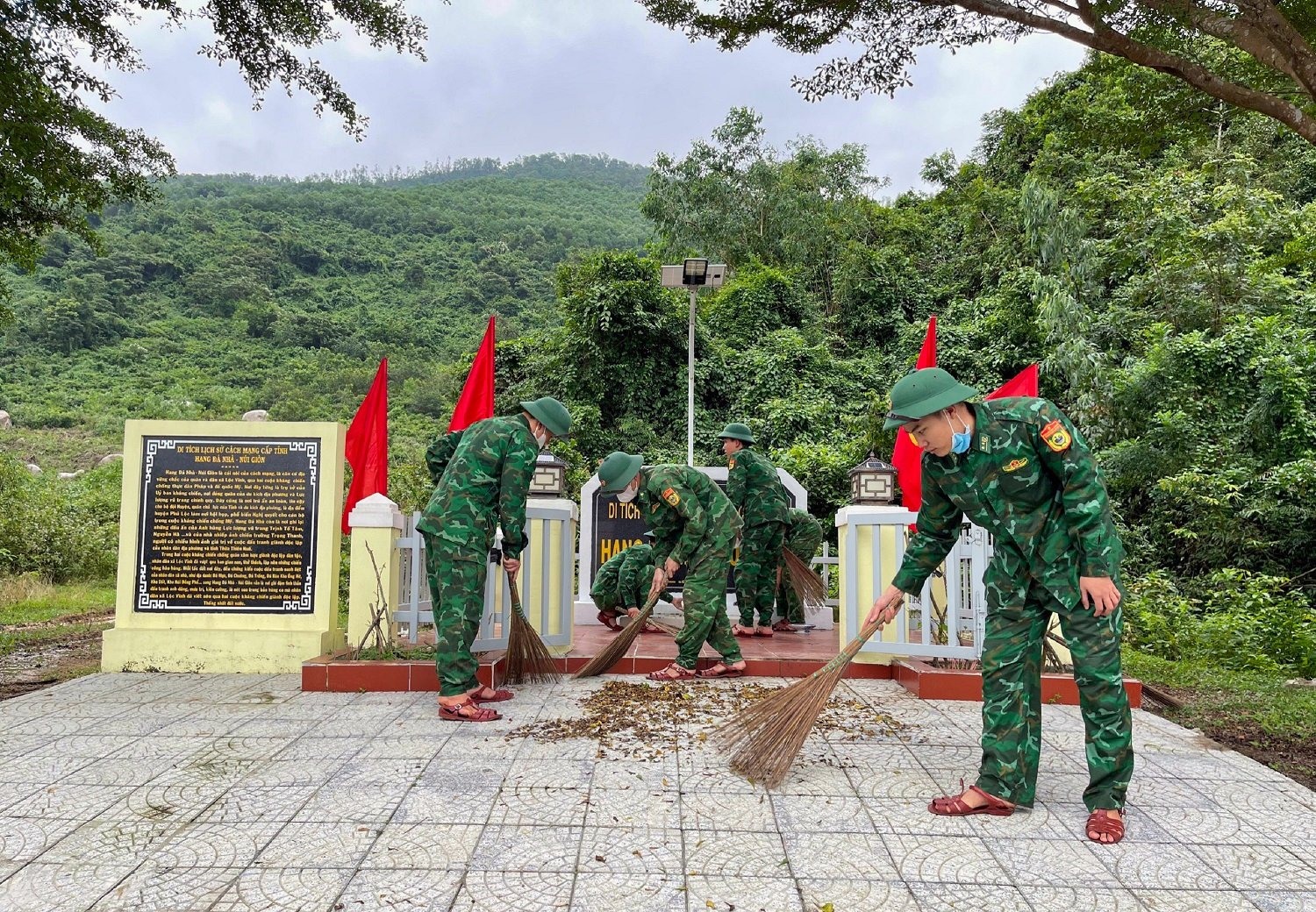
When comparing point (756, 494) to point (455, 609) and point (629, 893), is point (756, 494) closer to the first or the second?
point (455, 609)

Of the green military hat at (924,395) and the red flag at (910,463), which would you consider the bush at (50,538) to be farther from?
the green military hat at (924,395)

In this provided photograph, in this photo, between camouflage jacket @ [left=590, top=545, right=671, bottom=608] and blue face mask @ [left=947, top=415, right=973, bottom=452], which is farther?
camouflage jacket @ [left=590, top=545, right=671, bottom=608]

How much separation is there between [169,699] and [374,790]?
240 centimetres

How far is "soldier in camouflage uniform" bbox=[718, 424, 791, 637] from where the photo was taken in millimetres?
6742

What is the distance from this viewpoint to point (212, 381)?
36312 millimetres

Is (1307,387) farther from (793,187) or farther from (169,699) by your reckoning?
(793,187)

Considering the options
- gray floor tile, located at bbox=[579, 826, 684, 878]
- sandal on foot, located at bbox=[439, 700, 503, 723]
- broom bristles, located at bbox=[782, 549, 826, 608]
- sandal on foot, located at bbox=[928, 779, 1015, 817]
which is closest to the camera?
gray floor tile, located at bbox=[579, 826, 684, 878]

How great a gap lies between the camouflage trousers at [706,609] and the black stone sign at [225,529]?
266 cm

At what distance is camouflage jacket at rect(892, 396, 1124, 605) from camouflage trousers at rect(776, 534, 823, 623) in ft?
14.7

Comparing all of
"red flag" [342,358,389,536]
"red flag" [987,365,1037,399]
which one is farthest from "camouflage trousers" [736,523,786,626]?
"red flag" [342,358,389,536]

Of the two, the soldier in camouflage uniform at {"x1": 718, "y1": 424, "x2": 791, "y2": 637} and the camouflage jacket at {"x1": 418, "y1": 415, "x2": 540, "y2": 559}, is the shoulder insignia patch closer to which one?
the camouflage jacket at {"x1": 418, "y1": 415, "x2": 540, "y2": 559}

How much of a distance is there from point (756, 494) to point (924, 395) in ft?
12.9

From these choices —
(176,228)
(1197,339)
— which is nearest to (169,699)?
(1197,339)

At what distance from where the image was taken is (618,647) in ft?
17.1
